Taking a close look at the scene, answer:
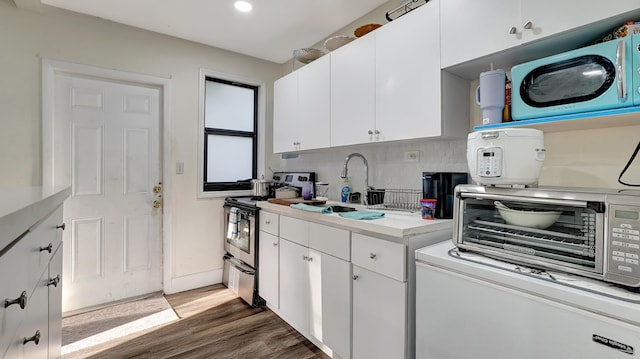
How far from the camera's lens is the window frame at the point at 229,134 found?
3.11 m

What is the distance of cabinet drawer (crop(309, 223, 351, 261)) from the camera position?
1.73 metres

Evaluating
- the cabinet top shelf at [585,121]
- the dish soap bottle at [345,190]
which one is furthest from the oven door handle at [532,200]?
the dish soap bottle at [345,190]

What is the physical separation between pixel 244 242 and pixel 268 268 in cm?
46

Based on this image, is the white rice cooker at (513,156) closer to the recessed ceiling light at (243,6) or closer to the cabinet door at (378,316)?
the cabinet door at (378,316)

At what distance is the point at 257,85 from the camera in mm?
3521

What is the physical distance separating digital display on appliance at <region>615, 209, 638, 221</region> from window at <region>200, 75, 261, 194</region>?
3.09 metres

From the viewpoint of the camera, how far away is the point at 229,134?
3391 mm

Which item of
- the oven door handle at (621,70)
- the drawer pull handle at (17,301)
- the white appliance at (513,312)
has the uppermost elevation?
the oven door handle at (621,70)

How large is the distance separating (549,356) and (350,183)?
1880mm

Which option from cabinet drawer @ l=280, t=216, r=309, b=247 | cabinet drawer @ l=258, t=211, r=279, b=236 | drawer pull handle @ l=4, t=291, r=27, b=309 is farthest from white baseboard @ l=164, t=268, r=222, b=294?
drawer pull handle @ l=4, t=291, r=27, b=309

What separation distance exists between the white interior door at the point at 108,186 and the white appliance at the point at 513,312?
8.70 feet

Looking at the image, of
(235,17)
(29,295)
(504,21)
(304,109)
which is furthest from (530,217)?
(235,17)

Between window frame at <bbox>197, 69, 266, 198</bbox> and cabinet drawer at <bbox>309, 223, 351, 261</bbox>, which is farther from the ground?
window frame at <bbox>197, 69, 266, 198</bbox>

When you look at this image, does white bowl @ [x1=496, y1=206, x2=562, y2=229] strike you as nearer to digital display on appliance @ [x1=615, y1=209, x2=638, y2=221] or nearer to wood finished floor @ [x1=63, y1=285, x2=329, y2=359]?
digital display on appliance @ [x1=615, y1=209, x2=638, y2=221]
